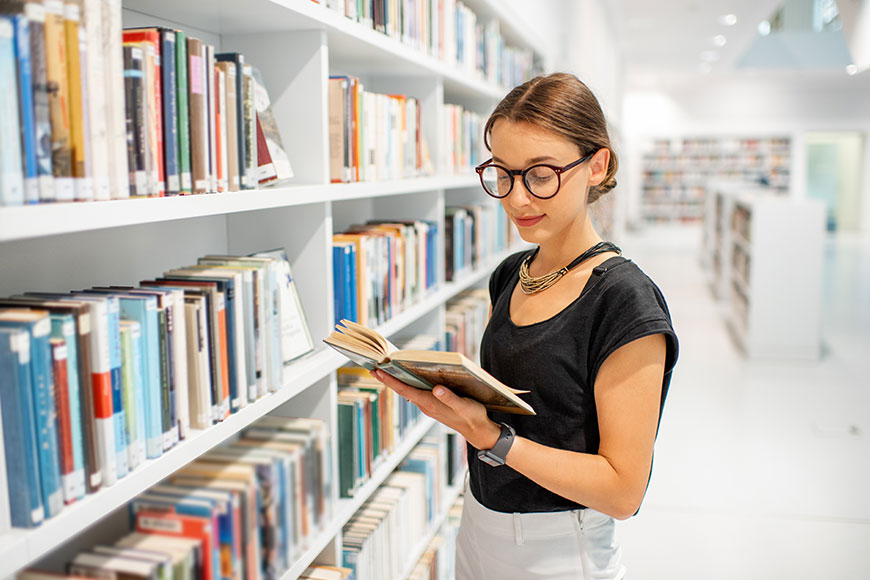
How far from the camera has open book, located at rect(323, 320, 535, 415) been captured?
1.14 m

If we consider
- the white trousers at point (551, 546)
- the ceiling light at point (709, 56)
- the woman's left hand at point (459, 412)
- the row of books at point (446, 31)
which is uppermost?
the ceiling light at point (709, 56)

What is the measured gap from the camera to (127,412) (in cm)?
110

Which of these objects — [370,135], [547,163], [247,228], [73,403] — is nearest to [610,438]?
[547,163]

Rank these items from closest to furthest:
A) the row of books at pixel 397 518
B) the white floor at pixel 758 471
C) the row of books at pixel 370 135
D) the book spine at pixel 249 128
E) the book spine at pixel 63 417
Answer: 1. the book spine at pixel 63 417
2. the book spine at pixel 249 128
3. the row of books at pixel 370 135
4. the row of books at pixel 397 518
5. the white floor at pixel 758 471

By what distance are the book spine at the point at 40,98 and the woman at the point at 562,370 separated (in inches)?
25.3

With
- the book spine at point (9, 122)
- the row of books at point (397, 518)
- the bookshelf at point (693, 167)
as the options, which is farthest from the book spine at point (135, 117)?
the bookshelf at point (693, 167)

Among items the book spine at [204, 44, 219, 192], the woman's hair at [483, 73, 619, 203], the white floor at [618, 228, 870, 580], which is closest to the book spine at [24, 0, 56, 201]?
the book spine at [204, 44, 219, 192]

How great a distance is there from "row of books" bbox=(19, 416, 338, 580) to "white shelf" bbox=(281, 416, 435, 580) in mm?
22

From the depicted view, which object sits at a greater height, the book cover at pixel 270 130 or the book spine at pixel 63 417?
the book cover at pixel 270 130

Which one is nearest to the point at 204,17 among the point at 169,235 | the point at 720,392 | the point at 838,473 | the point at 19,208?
the point at 169,235

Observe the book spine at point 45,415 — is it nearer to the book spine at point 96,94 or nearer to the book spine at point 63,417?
the book spine at point 63,417

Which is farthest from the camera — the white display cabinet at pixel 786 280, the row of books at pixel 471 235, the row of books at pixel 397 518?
the white display cabinet at pixel 786 280

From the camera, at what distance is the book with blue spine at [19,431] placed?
0.92 m

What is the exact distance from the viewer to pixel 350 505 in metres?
1.89
